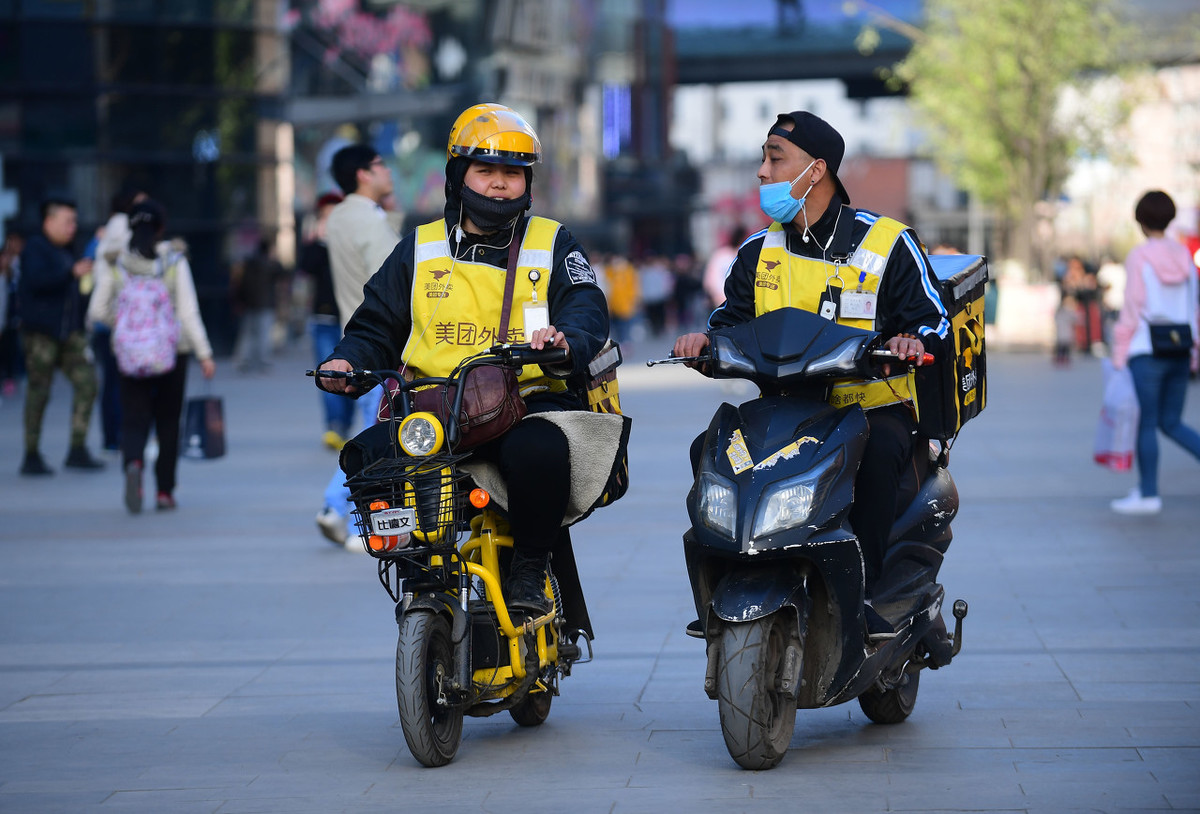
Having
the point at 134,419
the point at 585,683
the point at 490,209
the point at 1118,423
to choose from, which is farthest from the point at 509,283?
the point at 1118,423

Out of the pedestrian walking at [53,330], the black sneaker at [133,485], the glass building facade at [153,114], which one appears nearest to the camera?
the black sneaker at [133,485]

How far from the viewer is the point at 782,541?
15.7 feet

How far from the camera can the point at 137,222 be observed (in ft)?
35.1

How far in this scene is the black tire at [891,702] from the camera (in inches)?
215

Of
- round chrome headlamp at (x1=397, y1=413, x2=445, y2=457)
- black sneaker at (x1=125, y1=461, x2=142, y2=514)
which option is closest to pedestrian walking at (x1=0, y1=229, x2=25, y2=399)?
black sneaker at (x1=125, y1=461, x2=142, y2=514)

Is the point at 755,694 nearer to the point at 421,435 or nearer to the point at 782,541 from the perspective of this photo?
the point at 782,541

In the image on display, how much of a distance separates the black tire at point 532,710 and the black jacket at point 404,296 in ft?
3.58

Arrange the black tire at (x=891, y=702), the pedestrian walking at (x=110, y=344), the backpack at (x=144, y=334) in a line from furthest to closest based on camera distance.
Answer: the pedestrian walking at (x=110, y=344)
the backpack at (x=144, y=334)
the black tire at (x=891, y=702)

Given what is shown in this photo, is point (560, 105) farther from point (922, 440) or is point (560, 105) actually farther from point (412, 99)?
point (922, 440)

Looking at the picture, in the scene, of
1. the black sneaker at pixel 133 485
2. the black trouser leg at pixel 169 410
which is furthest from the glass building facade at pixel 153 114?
the black sneaker at pixel 133 485

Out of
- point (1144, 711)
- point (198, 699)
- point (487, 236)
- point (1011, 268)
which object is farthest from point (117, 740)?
point (1011, 268)

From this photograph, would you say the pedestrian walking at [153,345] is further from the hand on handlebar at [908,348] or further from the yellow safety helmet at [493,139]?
the hand on handlebar at [908,348]

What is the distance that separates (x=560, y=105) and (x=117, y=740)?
161 feet

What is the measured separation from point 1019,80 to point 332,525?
27.5m
